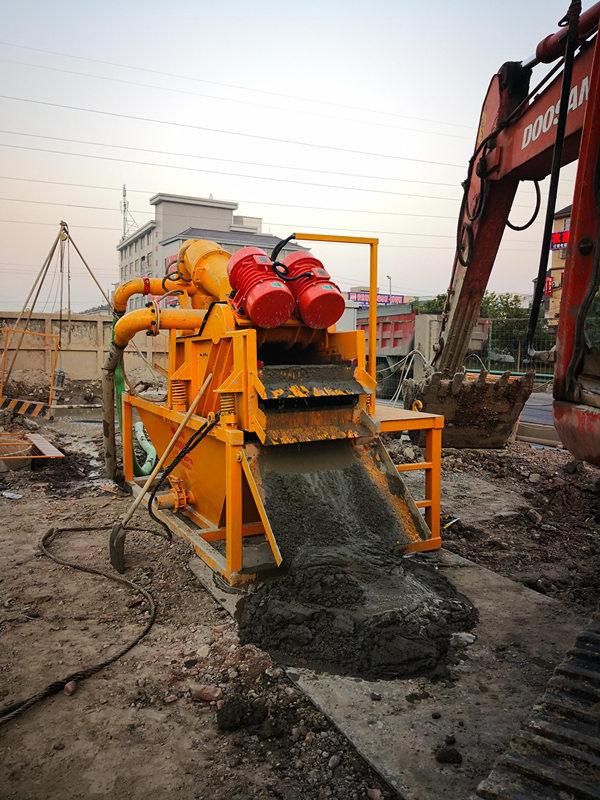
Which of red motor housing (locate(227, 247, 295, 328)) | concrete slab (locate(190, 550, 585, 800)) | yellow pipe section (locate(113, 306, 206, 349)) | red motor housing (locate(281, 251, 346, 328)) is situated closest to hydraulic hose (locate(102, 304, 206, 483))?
yellow pipe section (locate(113, 306, 206, 349))

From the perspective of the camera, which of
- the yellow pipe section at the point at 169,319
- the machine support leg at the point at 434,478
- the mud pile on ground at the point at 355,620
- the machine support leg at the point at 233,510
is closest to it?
the mud pile on ground at the point at 355,620

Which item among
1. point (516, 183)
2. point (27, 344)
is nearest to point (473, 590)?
point (516, 183)

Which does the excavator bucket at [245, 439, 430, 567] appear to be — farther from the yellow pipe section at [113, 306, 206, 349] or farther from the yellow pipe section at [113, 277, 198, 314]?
the yellow pipe section at [113, 277, 198, 314]

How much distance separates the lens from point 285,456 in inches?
168

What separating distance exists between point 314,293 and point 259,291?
1.49 feet

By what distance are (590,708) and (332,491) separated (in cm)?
249

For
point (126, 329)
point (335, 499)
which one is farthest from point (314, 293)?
point (126, 329)

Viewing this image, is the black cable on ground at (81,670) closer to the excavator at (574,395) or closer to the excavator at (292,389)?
the excavator at (292,389)

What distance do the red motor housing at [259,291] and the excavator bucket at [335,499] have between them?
95 cm

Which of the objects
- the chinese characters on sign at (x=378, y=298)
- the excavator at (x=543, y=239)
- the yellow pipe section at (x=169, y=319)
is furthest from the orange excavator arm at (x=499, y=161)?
the chinese characters on sign at (x=378, y=298)

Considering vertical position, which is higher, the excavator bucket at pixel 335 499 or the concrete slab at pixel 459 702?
the excavator bucket at pixel 335 499

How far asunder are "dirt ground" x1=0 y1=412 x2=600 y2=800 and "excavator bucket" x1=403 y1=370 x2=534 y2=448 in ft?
3.65

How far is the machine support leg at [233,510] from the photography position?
391 centimetres

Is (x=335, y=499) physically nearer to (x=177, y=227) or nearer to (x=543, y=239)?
(x=543, y=239)
